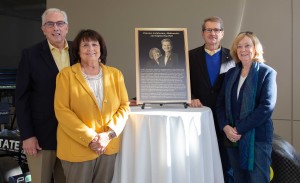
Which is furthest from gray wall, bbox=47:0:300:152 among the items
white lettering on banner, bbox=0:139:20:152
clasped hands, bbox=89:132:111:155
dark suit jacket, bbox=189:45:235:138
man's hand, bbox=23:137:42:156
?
man's hand, bbox=23:137:42:156

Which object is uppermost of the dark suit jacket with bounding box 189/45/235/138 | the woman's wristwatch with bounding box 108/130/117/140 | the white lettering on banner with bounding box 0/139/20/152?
the dark suit jacket with bounding box 189/45/235/138

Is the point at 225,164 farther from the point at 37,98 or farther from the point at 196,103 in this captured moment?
the point at 37,98

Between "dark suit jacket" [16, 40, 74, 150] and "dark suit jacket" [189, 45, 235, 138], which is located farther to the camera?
"dark suit jacket" [189, 45, 235, 138]

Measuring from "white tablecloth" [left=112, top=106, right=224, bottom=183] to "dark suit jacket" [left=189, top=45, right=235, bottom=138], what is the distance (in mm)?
391

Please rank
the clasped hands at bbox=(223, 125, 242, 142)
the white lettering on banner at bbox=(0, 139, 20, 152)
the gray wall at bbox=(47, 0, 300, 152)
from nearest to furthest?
the clasped hands at bbox=(223, 125, 242, 142) < the white lettering on banner at bbox=(0, 139, 20, 152) < the gray wall at bbox=(47, 0, 300, 152)

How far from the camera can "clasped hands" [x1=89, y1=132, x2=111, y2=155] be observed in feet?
6.08

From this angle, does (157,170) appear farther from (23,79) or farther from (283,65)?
(283,65)

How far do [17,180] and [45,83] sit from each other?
0.98m

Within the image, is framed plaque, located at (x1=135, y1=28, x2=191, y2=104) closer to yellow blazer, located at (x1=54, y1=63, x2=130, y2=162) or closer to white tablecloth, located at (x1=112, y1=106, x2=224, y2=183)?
white tablecloth, located at (x1=112, y1=106, x2=224, y2=183)

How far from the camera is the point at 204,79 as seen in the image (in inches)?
102

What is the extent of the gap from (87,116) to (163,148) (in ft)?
1.65

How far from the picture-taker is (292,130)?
4266mm

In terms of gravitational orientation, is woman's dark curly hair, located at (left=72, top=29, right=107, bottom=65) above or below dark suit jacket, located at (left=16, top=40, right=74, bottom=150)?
above

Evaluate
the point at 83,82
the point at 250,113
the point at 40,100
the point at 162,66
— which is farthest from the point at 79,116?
the point at 250,113
